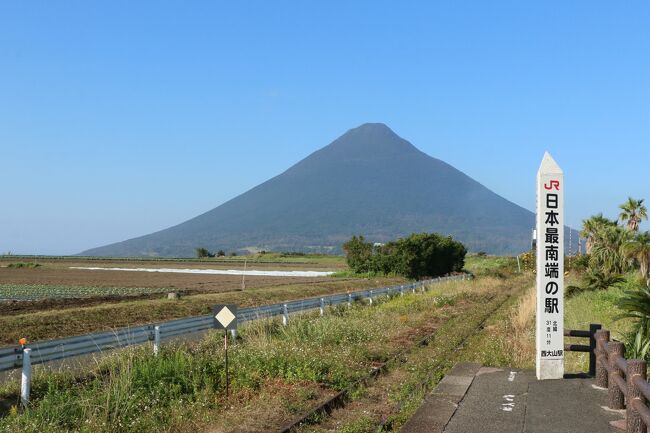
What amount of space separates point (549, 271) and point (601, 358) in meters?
1.59

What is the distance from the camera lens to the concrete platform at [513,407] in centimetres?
803

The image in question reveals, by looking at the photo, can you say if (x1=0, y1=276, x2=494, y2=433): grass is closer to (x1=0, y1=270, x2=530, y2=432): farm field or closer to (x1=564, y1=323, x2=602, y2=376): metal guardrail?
(x1=0, y1=270, x2=530, y2=432): farm field

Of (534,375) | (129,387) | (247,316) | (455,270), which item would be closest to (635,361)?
(534,375)

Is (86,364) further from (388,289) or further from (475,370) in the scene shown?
(388,289)

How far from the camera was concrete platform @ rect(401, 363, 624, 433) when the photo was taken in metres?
8.03

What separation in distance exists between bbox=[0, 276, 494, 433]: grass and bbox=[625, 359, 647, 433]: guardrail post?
4.53 meters

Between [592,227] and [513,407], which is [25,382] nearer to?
[513,407]

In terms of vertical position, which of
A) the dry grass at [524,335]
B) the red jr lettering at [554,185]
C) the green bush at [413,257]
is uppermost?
the red jr lettering at [554,185]

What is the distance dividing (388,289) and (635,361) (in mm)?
25133

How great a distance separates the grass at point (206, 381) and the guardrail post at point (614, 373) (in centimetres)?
434

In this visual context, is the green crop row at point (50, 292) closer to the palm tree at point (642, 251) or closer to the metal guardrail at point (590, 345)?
the palm tree at point (642, 251)

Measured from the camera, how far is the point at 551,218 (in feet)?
34.9

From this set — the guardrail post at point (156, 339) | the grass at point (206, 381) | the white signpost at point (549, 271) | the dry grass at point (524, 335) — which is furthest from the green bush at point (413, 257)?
the white signpost at point (549, 271)

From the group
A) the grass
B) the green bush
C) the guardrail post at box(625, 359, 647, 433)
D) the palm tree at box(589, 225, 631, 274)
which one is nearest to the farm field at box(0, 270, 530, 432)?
the grass
